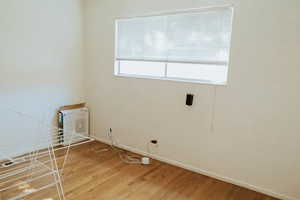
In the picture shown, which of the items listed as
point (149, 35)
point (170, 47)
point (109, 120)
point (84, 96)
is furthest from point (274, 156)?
point (84, 96)

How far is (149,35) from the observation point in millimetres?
3033

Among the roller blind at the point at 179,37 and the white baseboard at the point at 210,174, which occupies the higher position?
the roller blind at the point at 179,37

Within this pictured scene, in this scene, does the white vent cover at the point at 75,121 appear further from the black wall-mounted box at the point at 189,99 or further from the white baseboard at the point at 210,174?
the black wall-mounted box at the point at 189,99

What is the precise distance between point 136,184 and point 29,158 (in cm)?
153

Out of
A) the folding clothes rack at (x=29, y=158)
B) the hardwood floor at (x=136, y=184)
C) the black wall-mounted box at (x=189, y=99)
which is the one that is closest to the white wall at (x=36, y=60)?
the folding clothes rack at (x=29, y=158)

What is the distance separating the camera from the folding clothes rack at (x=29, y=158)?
2.29 m

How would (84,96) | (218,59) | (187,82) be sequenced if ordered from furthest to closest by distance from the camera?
(84,96)
(187,82)
(218,59)

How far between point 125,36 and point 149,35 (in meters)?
0.44

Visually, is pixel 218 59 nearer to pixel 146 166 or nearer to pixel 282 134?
pixel 282 134

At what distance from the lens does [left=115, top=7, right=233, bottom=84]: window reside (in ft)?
8.26

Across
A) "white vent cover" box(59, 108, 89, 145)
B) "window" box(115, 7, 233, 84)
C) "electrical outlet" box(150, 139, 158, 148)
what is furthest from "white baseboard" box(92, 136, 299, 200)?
"window" box(115, 7, 233, 84)

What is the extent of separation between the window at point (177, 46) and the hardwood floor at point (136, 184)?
121 cm

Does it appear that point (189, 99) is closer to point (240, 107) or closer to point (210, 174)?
point (240, 107)

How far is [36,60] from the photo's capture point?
307 centimetres
